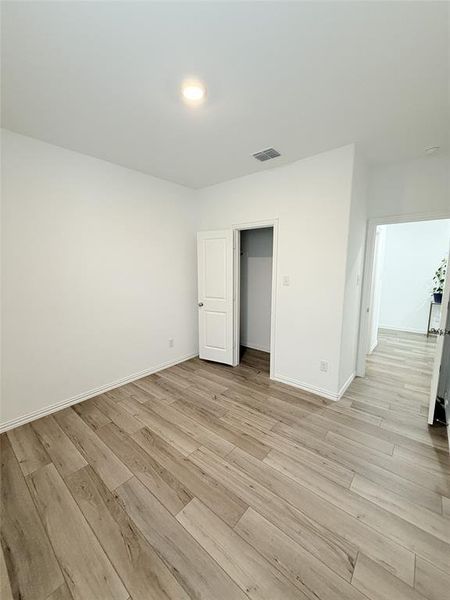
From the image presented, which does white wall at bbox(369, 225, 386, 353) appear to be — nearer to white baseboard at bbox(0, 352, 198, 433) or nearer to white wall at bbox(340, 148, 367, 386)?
white wall at bbox(340, 148, 367, 386)

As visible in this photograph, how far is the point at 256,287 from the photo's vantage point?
14.4 ft

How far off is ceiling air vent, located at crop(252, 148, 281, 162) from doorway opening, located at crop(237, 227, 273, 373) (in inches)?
57.8

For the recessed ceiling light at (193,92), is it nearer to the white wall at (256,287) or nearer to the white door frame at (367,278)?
the white door frame at (367,278)

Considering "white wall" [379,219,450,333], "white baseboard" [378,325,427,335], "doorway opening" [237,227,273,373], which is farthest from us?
"white baseboard" [378,325,427,335]

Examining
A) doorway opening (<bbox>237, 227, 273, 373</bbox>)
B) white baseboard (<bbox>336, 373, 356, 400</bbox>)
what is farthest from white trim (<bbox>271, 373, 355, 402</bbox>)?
doorway opening (<bbox>237, 227, 273, 373</bbox>)

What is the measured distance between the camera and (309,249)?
270cm

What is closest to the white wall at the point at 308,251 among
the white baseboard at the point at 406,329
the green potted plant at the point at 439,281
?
the green potted plant at the point at 439,281

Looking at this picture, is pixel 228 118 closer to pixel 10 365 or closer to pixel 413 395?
pixel 10 365

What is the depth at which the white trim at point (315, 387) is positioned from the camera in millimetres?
2676

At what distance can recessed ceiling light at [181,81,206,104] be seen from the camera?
1565mm

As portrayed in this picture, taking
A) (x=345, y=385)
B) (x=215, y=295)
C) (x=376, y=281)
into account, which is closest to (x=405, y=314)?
(x=376, y=281)

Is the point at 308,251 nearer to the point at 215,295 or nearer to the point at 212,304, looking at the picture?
the point at 215,295

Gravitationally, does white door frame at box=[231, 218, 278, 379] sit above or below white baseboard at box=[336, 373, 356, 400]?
above

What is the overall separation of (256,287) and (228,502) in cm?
331
